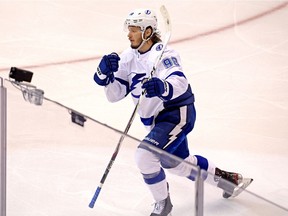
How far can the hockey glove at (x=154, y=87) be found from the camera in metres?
3.07

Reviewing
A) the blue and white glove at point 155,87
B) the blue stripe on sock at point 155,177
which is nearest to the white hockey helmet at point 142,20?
the blue and white glove at point 155,87

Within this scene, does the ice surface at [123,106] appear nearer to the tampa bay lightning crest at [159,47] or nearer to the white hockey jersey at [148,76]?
the white hockey jersey at [148,76]

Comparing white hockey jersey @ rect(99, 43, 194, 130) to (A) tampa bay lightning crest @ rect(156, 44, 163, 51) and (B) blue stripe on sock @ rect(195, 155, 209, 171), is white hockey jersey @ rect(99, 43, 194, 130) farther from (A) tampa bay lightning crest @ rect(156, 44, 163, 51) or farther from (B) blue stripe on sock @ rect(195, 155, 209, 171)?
(B) blue stripe on sock @ rect(195, 155, 209, 171)

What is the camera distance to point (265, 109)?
4.61m

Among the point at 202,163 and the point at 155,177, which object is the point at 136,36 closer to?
the point at 202,163

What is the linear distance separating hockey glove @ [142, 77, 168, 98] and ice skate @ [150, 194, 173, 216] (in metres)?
0.63

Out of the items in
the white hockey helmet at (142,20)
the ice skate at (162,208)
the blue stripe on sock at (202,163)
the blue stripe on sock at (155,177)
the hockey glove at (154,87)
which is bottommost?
the ice skate at (162,208)

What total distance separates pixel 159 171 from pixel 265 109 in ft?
7.48

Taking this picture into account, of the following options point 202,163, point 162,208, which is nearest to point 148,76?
point 202,163

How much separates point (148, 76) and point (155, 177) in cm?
99

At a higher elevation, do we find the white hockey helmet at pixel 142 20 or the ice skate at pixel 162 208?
the white hockey helmet at pixel 142 20

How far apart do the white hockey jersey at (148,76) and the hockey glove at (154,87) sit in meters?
0.14

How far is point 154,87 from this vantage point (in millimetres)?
3068

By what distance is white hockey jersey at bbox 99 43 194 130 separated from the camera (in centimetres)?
326
